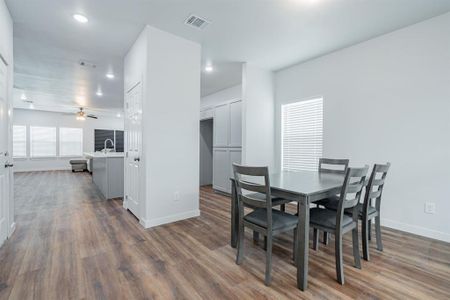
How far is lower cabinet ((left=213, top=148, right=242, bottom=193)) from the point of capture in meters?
4.97

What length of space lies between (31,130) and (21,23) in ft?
27.7

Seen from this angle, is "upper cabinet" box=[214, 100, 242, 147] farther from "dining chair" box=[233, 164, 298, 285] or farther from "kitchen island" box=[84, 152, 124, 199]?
A: "dining chair" box=[233, 164, 298, 285]

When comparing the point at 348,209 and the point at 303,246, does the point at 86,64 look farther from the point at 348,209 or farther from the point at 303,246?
the point at 348,209

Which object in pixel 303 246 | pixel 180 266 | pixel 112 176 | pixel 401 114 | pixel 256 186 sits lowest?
pixel 180 266

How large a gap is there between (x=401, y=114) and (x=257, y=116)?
2.23 metres

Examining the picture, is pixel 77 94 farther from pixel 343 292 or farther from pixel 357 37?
pixel 343 292

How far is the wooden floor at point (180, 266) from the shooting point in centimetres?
168

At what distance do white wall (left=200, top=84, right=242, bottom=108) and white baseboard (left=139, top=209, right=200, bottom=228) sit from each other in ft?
9.17

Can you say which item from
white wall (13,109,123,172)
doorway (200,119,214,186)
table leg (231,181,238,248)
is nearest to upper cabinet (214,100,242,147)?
doorway (200,119,214,186)

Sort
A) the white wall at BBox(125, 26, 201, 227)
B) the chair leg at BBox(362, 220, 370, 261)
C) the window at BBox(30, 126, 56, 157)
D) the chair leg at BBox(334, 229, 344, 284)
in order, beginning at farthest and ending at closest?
the window at BBox(30, 126, 56, 157)
the white wall at BBox(125, 26, 201, 227)
the chair leg at BBox(362, 220, 370, 261)
the chair leg at BBox(334, 229, 344, 284)

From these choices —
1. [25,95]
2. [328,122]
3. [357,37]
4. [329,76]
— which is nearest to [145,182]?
[328,122]

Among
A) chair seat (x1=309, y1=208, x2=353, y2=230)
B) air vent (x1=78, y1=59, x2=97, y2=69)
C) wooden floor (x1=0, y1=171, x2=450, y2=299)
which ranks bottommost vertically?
wooden floor (x1=0, y1=171, x2=450, y2=299)

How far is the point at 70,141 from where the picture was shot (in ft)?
32.9

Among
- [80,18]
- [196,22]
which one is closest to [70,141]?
[80,18]
